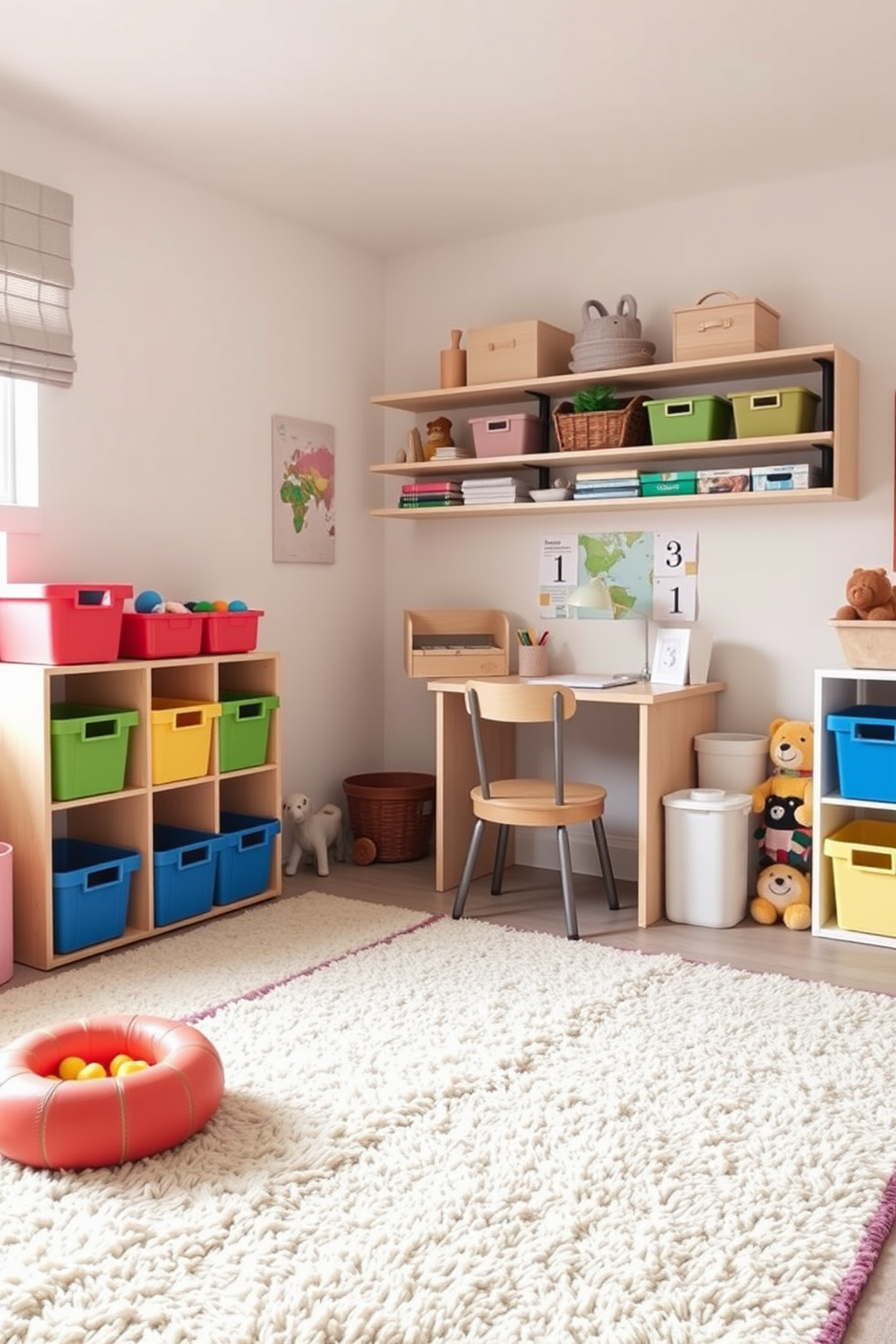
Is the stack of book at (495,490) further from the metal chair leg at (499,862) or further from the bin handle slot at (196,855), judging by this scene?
the bin handle slot at (196,855)

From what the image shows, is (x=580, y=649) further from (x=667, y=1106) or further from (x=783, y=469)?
(x=667, y=1106)

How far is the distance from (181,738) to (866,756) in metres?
2.09

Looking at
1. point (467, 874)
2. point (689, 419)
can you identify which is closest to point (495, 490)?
point (689, 419)

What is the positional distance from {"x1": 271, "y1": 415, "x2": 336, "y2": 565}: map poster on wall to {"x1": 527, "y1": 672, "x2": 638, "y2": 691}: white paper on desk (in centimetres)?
101

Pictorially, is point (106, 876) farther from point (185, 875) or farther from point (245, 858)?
point (245, 858)

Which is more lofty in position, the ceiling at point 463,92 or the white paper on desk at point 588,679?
Result: the ceiling at point 463,92

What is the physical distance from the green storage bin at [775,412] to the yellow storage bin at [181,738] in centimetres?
193

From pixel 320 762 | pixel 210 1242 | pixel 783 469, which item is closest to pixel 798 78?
pixel 783 469

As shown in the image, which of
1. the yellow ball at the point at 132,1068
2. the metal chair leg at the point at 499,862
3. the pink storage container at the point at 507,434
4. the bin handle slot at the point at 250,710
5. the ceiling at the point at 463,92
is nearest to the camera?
the yellow ball at the point at 132,1068

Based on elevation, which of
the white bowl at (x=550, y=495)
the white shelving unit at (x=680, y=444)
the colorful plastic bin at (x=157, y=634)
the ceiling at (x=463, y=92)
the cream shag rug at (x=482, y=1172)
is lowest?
the cream shag rug at (x=482, y=1172)

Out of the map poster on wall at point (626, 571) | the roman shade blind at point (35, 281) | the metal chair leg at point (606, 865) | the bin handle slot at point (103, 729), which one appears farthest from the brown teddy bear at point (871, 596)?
the roman shade blind at point (35, 281)

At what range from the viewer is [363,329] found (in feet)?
16.0

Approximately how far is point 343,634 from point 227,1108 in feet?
8.79

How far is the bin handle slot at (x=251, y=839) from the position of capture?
3.86 metres
